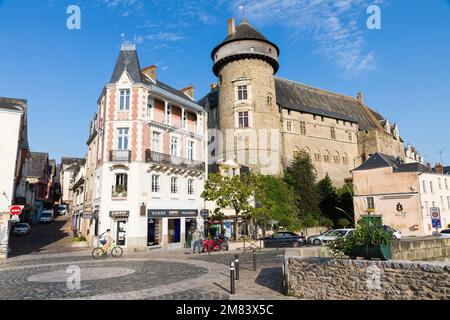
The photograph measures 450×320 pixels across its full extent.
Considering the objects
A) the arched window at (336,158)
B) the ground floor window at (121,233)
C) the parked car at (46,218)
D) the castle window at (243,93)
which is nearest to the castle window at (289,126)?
the castle window at (243,93)

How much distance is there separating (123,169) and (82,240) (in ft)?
27.6

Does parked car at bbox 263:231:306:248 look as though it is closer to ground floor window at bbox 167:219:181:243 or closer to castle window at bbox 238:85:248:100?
ground floor window at bbox 167:219:181:243

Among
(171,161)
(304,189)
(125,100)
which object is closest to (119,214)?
(171,161)

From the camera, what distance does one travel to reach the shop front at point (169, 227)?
24.1m

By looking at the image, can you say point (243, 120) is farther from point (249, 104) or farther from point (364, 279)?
point (364, 279)

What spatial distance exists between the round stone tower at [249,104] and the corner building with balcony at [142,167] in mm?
12872

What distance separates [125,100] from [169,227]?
10535mm

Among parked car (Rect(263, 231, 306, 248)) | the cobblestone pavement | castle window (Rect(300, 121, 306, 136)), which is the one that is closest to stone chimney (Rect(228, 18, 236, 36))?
castle window (Rect(300, 121, 306, 136))

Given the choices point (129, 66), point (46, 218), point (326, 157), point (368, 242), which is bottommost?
point (368, 242)

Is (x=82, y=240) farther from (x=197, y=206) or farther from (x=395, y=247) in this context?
(x=395, y=247)

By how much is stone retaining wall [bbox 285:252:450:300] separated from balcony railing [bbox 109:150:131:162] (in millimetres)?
18078

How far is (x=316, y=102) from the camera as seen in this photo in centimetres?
5606

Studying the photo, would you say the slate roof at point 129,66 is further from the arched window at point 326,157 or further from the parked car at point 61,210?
the parked car at point 61,210

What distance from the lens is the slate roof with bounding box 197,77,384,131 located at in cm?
4967
